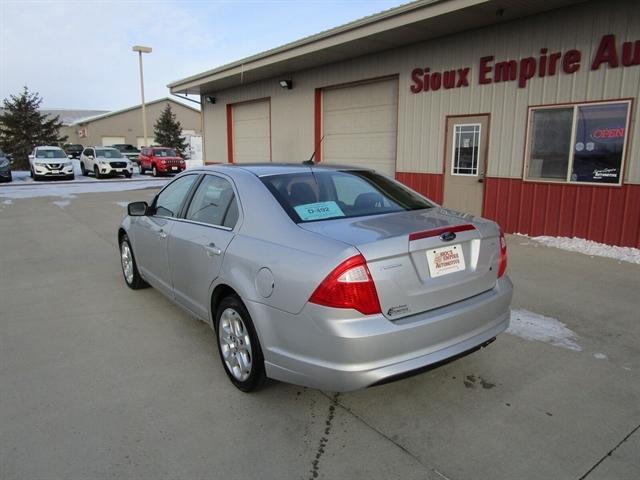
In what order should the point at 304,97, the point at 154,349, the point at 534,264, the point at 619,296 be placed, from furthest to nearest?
the point at 304,97, the point at 534,264, the point at 619,296, the point at 154,349

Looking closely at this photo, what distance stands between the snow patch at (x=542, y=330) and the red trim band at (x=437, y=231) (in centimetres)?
160

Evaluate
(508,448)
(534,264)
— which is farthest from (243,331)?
(534,264)

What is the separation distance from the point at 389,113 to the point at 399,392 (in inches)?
348

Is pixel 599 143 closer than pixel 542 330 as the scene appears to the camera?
No

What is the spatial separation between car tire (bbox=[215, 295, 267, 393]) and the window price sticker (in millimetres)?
692

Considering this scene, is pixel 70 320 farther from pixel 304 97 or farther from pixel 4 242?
pixel 304 97

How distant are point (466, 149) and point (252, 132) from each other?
8933mm

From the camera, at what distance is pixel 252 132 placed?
1633cm

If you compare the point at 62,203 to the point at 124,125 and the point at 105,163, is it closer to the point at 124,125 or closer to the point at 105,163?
the point at 105,163

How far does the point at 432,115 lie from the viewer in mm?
9766

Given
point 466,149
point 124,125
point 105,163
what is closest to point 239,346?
point 466,149

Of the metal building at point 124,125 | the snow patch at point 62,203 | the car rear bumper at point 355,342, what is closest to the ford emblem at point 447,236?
the car rear bumper at point 355,342

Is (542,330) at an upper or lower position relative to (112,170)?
lower

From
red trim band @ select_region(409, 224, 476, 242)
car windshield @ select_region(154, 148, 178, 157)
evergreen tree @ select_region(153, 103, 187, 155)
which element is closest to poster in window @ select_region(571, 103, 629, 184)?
red trim band @ select_region(409, 224, 476, 242)
